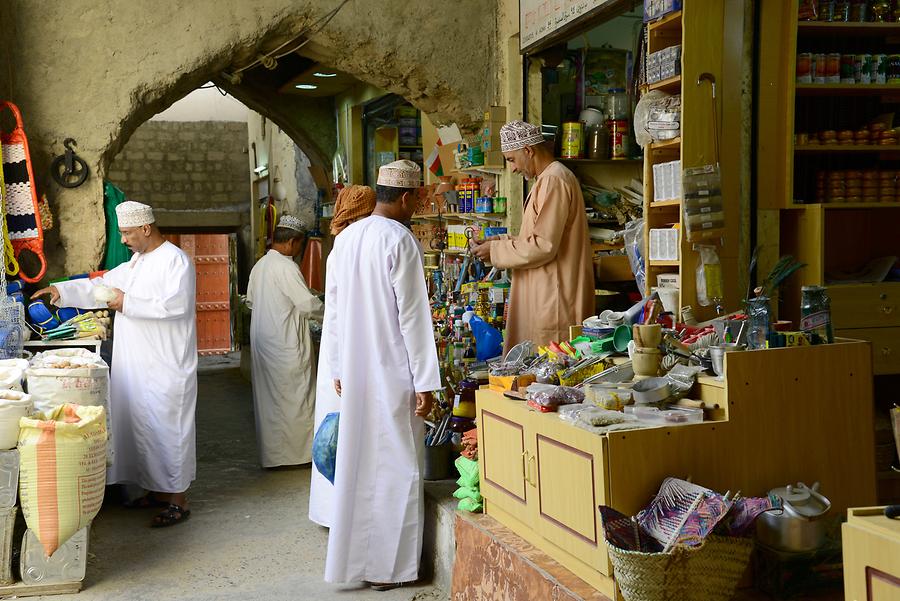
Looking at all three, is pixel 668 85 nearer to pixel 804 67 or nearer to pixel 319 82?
pixel 804 67

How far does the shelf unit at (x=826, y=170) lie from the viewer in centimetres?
399

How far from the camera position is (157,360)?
500 centimetres

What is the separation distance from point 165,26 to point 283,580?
340 centimetres

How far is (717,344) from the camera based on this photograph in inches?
119

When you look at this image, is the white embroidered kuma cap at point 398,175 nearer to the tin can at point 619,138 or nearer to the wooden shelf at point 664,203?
the wooden shelf at point 664,203

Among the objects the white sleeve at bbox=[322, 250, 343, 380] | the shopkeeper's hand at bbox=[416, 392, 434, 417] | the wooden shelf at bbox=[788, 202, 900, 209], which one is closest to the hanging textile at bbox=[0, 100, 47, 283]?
the white sleeve at bbox=[322, 250, 343, 380]

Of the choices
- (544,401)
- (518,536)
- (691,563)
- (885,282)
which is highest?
(885,282)

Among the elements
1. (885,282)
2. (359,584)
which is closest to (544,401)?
(359,584)

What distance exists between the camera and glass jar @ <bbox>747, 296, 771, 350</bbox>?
2844mm

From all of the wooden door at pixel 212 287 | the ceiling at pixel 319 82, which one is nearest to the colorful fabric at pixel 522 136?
the ceiling at pixel 319 82

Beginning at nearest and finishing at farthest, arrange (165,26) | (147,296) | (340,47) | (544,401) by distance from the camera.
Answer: (544,401)
(147,296)
(165,26)
(340,47)

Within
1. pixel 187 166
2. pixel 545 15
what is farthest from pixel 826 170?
pixel 187 166

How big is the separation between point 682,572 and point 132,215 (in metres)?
3.68

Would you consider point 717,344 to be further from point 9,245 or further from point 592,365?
point 9,245
